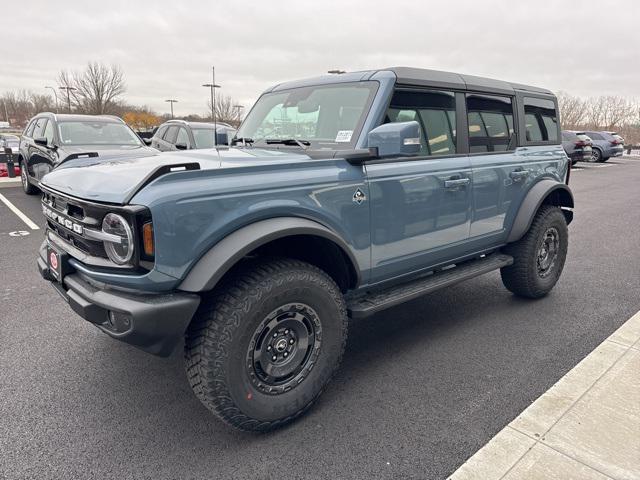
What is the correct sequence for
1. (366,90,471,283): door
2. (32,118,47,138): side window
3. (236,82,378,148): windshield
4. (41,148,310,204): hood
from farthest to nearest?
1. (32,118,47,138): side window
2. (236,82,378,148): windshield
3. (366,90,471,283): door
4. (41,148,310,204): hood

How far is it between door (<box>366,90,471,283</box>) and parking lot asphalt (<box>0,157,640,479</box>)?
0.72m

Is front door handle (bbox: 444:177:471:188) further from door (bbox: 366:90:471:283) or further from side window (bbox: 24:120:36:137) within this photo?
side window (bbox: 24:120:36:137)

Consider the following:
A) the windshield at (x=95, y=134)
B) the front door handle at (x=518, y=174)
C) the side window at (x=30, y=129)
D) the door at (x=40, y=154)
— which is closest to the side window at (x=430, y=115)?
the front door handle at (x=518, y=174)

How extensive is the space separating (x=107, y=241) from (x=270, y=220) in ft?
2.53

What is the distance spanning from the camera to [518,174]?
3854 millimetres

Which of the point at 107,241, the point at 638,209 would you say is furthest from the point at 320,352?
the point at 638,209

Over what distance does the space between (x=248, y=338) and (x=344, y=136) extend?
1428 millimetres

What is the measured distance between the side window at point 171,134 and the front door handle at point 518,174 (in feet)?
26.5

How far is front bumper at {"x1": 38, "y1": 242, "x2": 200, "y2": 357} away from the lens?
201 cm

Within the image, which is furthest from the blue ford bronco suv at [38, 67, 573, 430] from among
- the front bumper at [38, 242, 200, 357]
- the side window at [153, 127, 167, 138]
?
the side window at [153, 127, 167, 138]

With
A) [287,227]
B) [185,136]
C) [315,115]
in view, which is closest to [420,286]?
[287,227]

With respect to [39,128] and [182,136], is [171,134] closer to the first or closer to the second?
[182,136]

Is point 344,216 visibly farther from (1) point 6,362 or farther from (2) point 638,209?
(2) point 638,209

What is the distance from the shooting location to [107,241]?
212 centimetres
